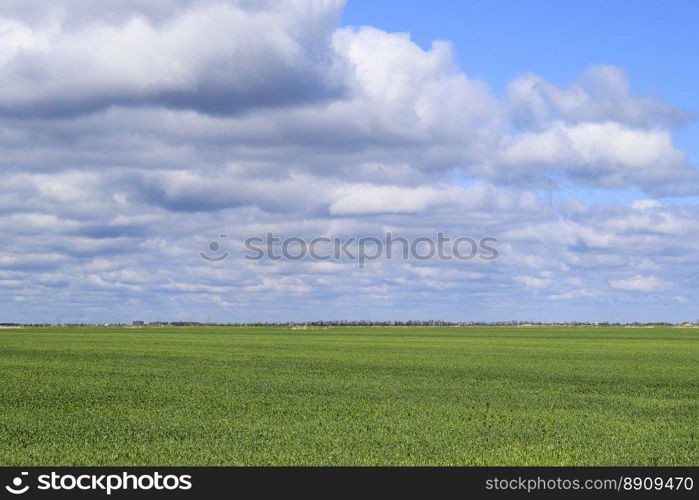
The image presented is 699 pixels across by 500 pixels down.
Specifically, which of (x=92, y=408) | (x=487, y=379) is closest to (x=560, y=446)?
(x=92, y=408)

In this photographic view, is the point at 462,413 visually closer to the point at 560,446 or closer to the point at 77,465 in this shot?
the point at 560,446

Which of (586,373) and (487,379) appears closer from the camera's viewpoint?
(487,379)

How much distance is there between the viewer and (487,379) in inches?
1850

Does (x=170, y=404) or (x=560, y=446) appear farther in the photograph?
(x=170, y=404)
